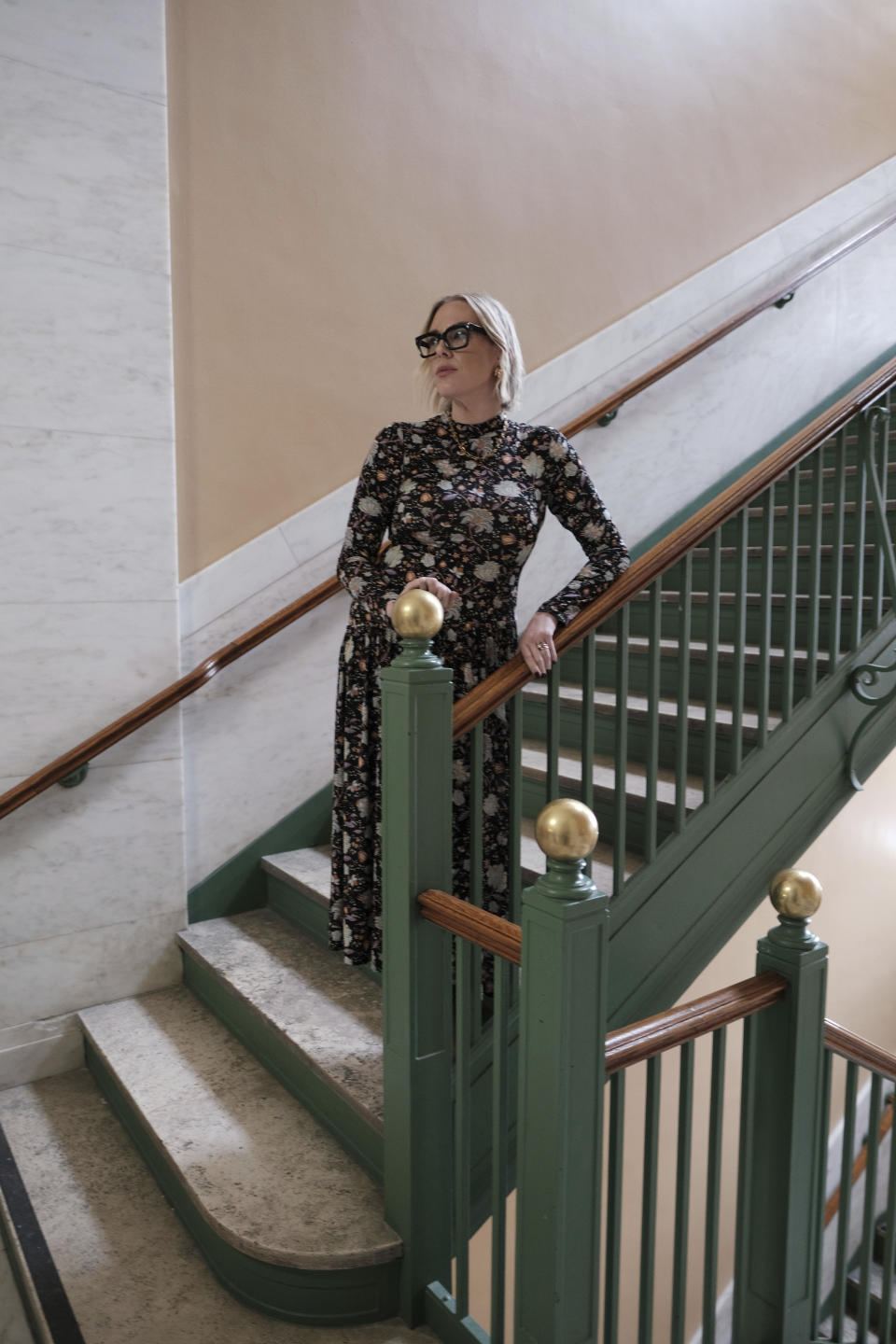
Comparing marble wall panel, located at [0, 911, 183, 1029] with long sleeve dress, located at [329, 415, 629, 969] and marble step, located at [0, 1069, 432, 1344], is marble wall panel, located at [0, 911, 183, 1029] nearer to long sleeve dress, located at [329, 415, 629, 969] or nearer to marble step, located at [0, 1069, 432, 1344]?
marble step, located at [0, 1069, 432, 1344]

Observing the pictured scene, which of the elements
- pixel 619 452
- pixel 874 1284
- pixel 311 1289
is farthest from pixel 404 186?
pixel 874 1284

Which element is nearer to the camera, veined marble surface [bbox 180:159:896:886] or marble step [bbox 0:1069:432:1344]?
marble step [bbox 0:1069:432:1344]

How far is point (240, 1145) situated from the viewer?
1979mm

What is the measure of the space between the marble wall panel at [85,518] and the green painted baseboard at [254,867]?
80cm

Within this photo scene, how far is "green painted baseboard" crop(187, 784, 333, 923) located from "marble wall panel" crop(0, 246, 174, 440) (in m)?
1.23

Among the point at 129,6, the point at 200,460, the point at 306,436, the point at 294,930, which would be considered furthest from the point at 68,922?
the point at 129,6

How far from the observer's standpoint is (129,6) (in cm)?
249

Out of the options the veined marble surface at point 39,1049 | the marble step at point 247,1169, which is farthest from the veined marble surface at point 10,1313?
the veined marble surface at point 39,1049

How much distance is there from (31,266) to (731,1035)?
3740mm

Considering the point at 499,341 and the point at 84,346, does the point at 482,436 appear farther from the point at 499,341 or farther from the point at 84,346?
the point at 84,346

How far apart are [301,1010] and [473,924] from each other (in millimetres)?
950

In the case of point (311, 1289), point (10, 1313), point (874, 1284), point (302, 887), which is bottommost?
point (874, 1284)

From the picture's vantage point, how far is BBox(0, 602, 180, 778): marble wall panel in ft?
8.06

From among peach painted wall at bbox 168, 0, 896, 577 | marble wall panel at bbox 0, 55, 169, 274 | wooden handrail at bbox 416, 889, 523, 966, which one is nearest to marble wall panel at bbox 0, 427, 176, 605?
peach painted wall at bbox 168, 0, 896, 577
